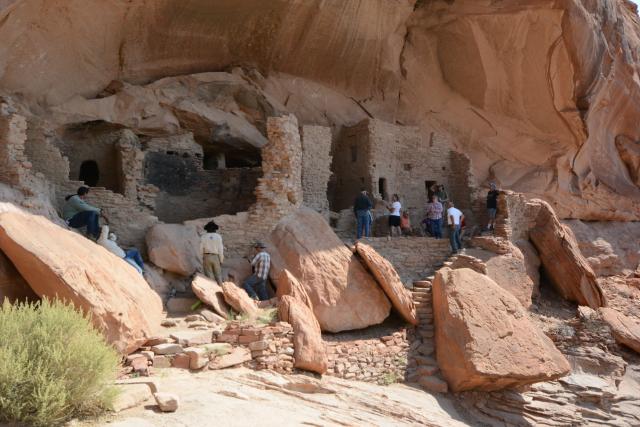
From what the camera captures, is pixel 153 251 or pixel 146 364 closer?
pixel 146 364

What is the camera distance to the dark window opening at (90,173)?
1385 centimetres

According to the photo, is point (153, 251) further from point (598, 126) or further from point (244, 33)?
point (598, 126)

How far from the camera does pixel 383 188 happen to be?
51.5 ft

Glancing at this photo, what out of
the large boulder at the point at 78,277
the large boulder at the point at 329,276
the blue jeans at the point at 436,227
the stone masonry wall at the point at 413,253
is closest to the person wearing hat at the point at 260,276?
the large boulder at the point at 329,276

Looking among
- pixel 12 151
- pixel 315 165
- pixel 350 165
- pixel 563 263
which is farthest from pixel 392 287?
pixel 350 165

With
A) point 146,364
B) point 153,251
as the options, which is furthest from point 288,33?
point 146,364

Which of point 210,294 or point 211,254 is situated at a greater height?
point 211,254

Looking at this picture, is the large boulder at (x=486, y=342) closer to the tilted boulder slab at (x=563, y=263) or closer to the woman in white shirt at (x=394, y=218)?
the woman in white shirt at (x=394, y=218)

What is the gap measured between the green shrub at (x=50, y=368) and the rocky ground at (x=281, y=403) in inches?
8.5

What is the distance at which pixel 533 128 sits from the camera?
18.9m

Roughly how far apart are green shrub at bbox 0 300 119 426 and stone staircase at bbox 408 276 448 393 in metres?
5.10

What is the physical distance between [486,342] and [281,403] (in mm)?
3805

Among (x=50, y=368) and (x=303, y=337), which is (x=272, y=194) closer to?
(x=303, y=337)

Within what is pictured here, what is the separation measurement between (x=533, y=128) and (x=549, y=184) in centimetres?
192
